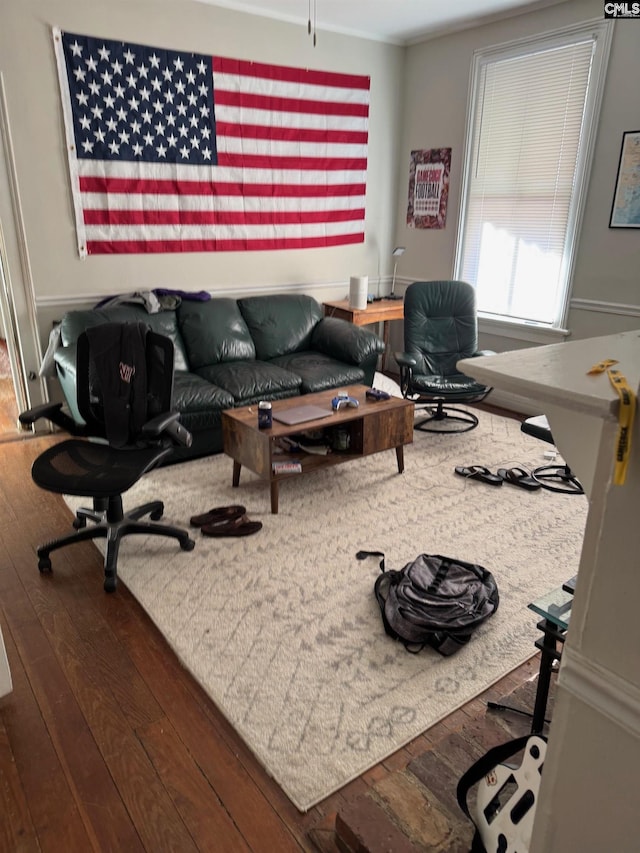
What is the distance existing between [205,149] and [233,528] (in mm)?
2967

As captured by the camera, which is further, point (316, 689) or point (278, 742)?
point (316, 689)

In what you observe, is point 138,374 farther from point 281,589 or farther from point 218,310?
point 218,310

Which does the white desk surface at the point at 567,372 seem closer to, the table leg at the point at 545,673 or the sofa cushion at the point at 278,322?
the table leg at the point at 545,673

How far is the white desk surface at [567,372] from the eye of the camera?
696 mm

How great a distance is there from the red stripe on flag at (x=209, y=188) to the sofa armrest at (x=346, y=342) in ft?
3.85

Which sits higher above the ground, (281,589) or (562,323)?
(562,323)

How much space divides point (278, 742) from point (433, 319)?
3.45 m

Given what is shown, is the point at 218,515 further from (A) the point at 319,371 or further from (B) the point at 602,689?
(B) the point at 602,689

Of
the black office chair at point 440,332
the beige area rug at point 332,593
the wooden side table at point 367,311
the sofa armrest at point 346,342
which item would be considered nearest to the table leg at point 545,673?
the beige area rug at point 332,593

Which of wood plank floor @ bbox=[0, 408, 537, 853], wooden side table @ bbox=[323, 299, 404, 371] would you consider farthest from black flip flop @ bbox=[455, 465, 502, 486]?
wooden side table @ bbox=[323, 299, 404, 371]

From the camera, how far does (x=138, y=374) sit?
8.89ft

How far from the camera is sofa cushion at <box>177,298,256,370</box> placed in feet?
13.7

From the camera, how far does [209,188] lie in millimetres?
4477

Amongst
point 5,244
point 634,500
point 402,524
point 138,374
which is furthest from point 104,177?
point 634,500
